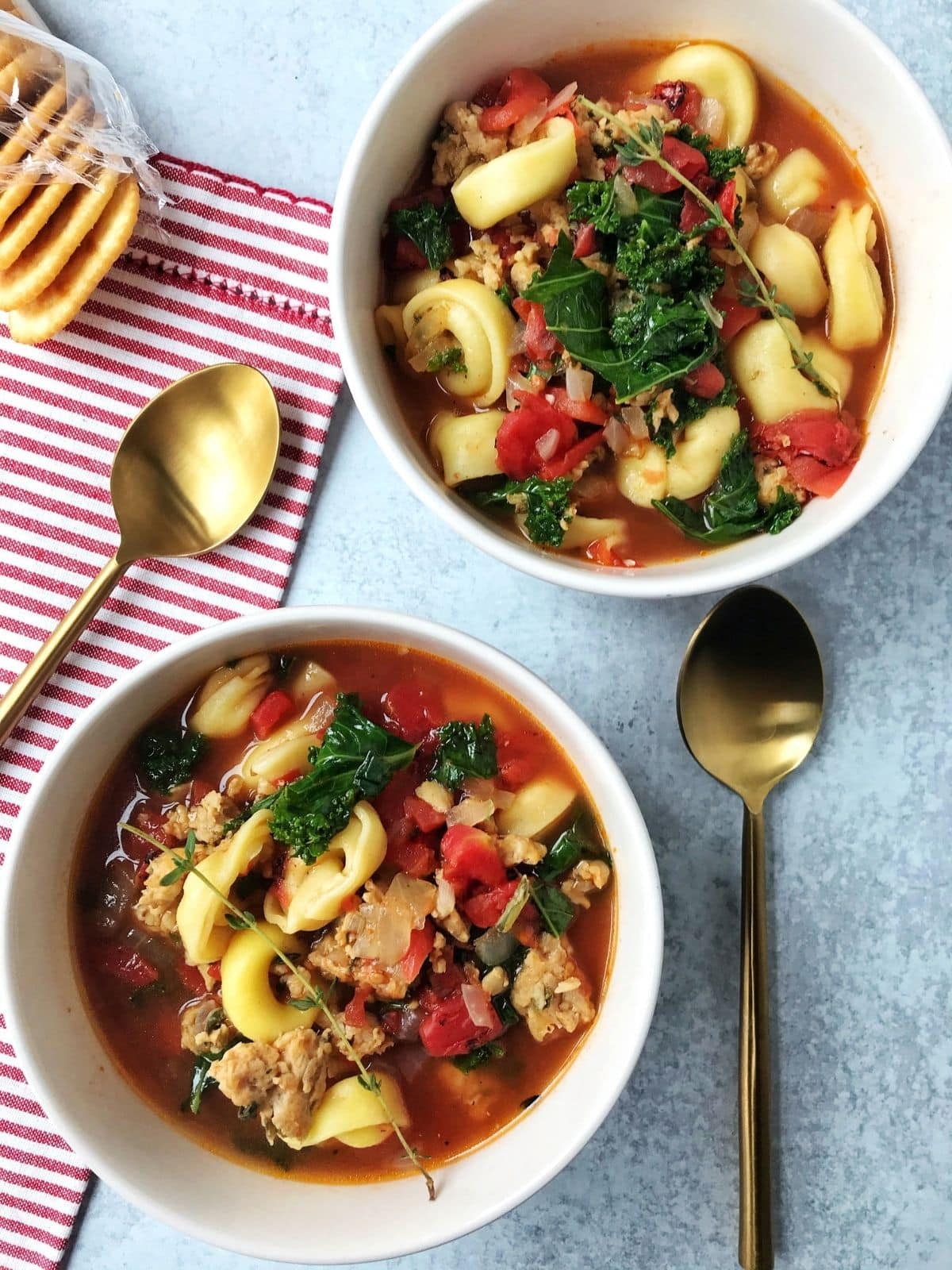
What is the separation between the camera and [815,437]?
8.82ft

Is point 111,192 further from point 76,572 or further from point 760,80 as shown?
point 760,80

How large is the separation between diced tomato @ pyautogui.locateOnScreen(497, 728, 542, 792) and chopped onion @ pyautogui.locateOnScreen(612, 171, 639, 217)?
1.32 m

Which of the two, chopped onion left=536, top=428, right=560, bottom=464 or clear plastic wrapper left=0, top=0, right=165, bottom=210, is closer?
chopped onion left=536, top=428, right=560, bottom=464

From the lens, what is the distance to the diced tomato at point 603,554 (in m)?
2.78

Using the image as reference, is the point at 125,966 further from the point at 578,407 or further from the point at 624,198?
the point at 624,198

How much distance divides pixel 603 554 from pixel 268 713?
0.96m

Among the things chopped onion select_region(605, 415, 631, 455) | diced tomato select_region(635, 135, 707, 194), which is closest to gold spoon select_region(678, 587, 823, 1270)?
chopped onion select_region(605, 415, 631, 455)

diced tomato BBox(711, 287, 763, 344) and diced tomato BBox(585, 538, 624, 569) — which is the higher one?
diced tomato BBox(711, 287, 763, 344)

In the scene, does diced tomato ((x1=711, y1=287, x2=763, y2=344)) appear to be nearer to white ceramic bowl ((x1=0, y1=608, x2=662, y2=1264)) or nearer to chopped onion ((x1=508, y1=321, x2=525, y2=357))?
chopped onion ((x1=508, y1=321, x2=525, y2=357))

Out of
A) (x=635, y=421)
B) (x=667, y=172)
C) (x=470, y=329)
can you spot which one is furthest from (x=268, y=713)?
(x=667, y=172)

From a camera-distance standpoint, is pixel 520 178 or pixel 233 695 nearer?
pixel 520 178

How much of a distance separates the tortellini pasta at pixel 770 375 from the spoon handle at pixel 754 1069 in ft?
3.72

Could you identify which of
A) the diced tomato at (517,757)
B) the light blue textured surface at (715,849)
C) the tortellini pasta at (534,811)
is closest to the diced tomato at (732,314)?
the light blue textured surface at (715,849)

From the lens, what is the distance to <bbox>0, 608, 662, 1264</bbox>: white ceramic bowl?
250cm
